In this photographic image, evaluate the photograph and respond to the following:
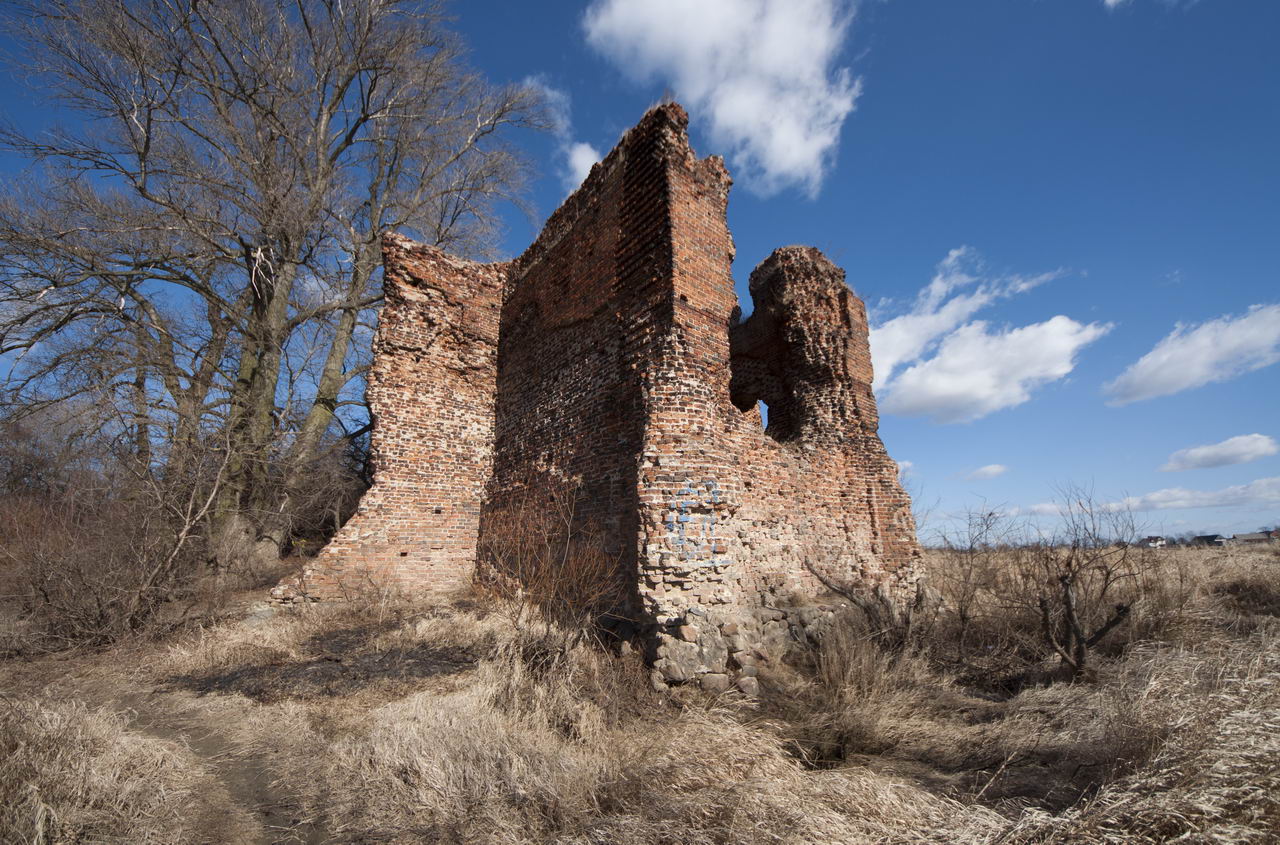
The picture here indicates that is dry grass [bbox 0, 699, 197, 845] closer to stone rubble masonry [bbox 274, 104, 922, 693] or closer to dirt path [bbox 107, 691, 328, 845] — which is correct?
dirt path [bbox 107, 691, 328, 845]

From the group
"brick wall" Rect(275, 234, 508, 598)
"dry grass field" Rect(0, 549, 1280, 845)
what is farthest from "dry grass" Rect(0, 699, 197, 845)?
"brick wall" Rect(275, 234, 508, 598)

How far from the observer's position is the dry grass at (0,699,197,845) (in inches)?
99.3

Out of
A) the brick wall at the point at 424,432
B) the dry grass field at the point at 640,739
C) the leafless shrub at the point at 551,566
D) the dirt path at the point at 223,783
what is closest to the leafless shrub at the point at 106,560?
the dry grass field at the point at 640,739

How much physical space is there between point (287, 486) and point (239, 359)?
3420 millimetres

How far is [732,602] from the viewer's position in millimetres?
5730

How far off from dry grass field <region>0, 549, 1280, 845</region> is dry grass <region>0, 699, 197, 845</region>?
2cm

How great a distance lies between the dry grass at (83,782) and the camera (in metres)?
2.52

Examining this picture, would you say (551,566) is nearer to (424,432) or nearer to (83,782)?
(83,782)

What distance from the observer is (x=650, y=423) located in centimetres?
592

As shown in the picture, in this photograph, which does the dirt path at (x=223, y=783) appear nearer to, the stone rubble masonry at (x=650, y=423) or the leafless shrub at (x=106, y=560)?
the leafless shrub at (x=106, y=560)

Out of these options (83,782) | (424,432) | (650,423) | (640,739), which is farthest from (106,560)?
(640,739)

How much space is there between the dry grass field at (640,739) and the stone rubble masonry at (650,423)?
0.89 metres

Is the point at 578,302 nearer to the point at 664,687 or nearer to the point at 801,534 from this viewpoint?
the point at 801,534

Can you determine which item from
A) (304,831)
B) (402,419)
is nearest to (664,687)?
(304,831)
